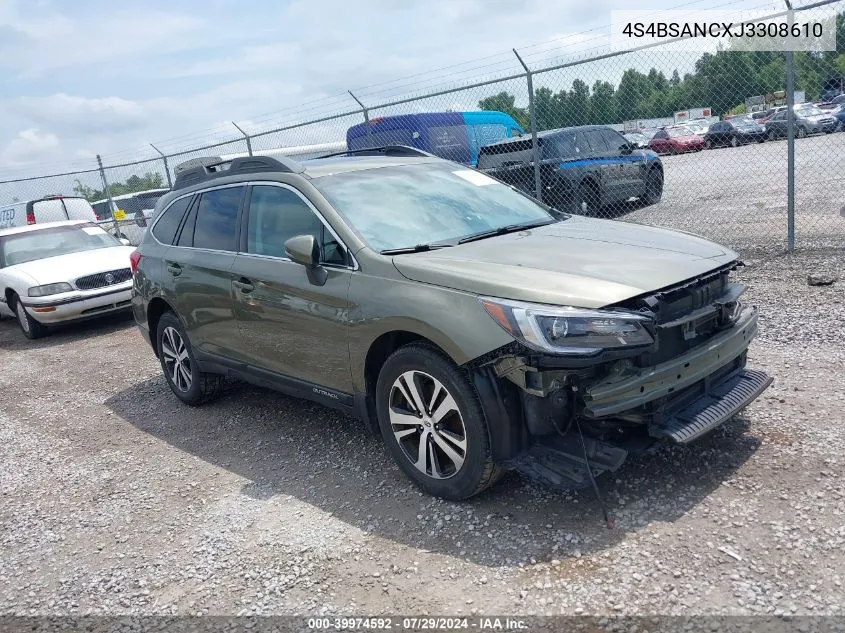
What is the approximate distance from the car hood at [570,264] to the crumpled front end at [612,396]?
12 centimetres

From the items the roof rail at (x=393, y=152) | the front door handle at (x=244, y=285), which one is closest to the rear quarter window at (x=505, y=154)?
the roof rail at (x=393, y=152)

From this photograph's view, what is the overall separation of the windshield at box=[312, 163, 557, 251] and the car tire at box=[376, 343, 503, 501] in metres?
0.75

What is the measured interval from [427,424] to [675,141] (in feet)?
40.5

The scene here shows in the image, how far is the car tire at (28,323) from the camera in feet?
31.4

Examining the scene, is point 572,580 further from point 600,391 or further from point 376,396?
point 376,396

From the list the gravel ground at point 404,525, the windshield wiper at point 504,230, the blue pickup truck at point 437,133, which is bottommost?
the gravel ground at point 404,525

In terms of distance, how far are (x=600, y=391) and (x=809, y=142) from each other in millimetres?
9965

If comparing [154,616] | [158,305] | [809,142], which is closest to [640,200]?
[809,142]

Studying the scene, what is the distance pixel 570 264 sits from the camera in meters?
3.38

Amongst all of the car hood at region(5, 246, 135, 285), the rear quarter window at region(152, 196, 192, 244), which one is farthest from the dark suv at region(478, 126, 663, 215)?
the rear quarter window at region(152, 196, 192, 244)

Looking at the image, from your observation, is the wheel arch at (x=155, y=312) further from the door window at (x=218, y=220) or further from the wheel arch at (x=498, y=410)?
the wheel arch at (x=498, y=410)

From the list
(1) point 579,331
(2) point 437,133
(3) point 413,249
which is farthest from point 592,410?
(2) point 437,133

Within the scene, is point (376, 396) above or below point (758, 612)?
above

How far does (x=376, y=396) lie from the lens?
3.76 m
